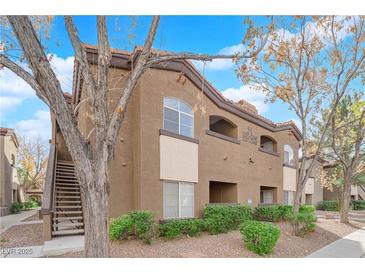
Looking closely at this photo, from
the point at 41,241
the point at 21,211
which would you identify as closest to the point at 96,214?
the point at 41,241

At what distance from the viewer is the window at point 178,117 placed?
9609 millimetres

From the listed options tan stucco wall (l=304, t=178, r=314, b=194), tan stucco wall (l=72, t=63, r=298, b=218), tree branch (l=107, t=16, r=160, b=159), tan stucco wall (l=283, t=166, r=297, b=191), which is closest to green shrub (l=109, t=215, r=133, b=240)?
tan stucco wall (l=72, t=63, r=298, b=218)

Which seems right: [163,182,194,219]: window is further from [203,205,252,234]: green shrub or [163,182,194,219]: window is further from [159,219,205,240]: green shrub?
[203,205,252,234]: green shrub

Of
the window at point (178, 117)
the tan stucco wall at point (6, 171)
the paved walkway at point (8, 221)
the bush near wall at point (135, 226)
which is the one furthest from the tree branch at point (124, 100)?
the tan stucco wall at point (6, 171)

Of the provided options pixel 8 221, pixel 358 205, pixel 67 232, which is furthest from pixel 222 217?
pixel 358 205

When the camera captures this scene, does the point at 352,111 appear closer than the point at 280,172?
Yes

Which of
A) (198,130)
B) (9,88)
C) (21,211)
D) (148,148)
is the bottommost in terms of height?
(21,211)

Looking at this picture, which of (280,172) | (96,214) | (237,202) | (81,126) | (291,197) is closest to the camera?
(96,214)

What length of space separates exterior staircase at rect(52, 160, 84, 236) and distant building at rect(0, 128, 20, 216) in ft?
22.4

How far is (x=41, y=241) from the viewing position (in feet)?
25.2

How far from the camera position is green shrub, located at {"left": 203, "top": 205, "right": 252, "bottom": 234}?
9.82 meters

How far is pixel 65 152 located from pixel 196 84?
6.61 metres
